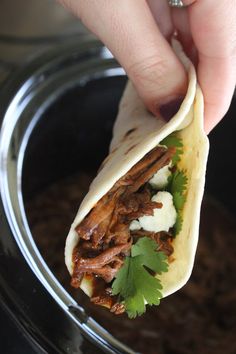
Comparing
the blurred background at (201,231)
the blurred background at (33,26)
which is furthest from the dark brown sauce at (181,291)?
the blurred background at (33,26)

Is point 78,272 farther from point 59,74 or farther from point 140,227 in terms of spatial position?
point 59,74

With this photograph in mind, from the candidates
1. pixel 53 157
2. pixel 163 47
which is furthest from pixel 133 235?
pixel 53 157

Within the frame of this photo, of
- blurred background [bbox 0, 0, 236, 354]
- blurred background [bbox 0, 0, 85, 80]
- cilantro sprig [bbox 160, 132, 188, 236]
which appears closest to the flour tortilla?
cilantro sprig [bbox 160, 132, 188, 236]

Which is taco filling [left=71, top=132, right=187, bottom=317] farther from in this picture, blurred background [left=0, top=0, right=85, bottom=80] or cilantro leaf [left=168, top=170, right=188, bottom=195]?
blurred background [left=0, top=0, right=85, bottom=80]

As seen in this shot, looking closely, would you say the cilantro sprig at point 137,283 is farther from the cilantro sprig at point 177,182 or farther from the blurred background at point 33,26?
the blurred background at point 33,26

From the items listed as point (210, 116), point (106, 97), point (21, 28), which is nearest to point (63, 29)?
point (21, 28)
